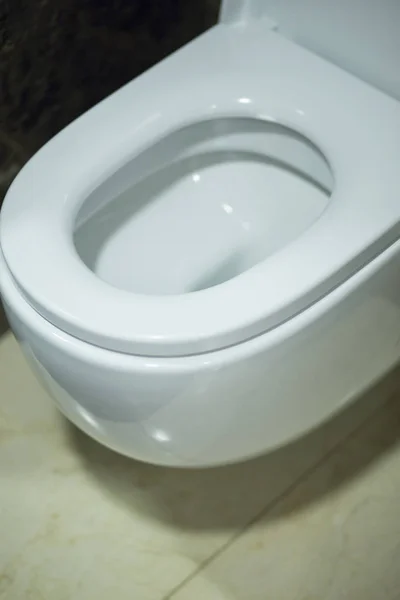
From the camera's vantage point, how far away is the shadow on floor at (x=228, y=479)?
3.11ft

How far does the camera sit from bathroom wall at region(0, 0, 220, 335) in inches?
35.2

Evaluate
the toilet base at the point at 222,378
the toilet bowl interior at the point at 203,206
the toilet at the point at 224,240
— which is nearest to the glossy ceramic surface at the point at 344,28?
the toilet at the point at 224,240

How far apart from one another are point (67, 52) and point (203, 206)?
282 mm

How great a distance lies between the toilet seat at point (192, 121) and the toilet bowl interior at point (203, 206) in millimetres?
40

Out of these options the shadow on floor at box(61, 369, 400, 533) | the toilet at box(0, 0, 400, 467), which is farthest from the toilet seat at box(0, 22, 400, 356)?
the shadow on floor at box(61, 369, 400, 533)

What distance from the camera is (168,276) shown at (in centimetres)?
90

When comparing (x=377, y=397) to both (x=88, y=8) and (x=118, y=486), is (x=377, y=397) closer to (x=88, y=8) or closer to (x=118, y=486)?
(x=118, y=486)

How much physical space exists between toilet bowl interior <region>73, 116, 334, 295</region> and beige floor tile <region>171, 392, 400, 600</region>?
32 centimetres

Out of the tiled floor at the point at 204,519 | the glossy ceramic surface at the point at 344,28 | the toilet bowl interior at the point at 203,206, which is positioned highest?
the glossy ceramic surface at the point at 344,28

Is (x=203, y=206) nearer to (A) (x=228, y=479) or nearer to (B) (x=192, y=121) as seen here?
(B) (x=192, y=121)

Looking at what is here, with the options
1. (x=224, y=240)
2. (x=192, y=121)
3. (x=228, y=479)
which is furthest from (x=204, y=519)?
(x=192, y=121)

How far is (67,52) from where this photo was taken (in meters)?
0.96

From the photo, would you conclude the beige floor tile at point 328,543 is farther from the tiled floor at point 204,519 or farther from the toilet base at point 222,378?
the toilet base at point 222,378

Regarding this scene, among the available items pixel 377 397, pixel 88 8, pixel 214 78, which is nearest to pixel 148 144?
pixel 214 78
